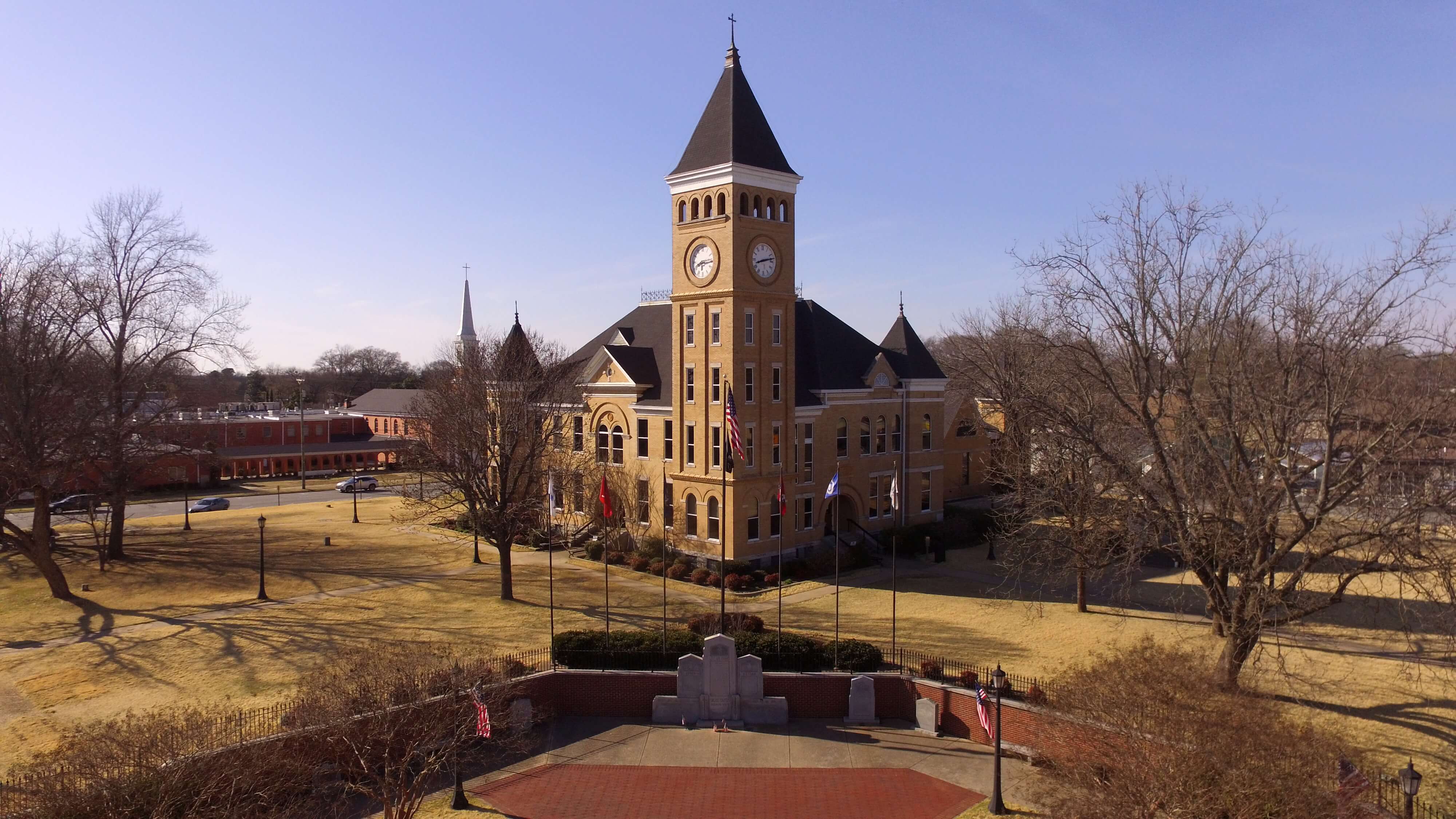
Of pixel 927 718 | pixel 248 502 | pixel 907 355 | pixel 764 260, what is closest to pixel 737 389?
pixel 764 260

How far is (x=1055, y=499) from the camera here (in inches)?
1137

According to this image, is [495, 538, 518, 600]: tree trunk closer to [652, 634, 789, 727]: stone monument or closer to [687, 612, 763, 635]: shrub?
[687, 612, 763, 635]: shrub

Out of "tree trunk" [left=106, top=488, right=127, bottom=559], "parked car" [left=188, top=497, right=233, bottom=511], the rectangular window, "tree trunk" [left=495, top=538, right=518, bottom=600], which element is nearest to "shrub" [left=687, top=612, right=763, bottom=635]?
"tree trunk" [left=495, top=538, right=518, bottom=600]

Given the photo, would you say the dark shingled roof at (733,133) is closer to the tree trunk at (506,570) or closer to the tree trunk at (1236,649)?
the tree trunk at (506,570)

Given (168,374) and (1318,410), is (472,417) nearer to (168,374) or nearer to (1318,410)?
(168,374)

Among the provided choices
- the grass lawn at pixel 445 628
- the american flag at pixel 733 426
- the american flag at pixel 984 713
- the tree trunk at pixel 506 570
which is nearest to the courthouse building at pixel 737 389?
the american flag at pixel 733 426

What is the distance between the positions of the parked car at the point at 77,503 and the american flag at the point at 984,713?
37.8 m

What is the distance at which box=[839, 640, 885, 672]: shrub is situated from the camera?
2294 centimetres

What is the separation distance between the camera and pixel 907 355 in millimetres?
47688

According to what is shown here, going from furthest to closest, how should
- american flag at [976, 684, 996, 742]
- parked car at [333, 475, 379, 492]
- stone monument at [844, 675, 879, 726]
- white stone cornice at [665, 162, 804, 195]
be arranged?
parked car at [333, 475, 379, 492], white stone cornice at [665, 162, 804, 195], stone monument at [844, 675, 879, 726], american flag at [976, 684, 996, 742]

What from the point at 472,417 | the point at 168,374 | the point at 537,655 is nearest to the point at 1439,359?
the point at 537,655

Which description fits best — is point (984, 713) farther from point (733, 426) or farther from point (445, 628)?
point (445, 628)

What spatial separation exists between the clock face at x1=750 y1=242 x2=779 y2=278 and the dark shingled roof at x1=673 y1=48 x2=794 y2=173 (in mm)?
3422

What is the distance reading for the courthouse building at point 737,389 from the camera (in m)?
36.6
